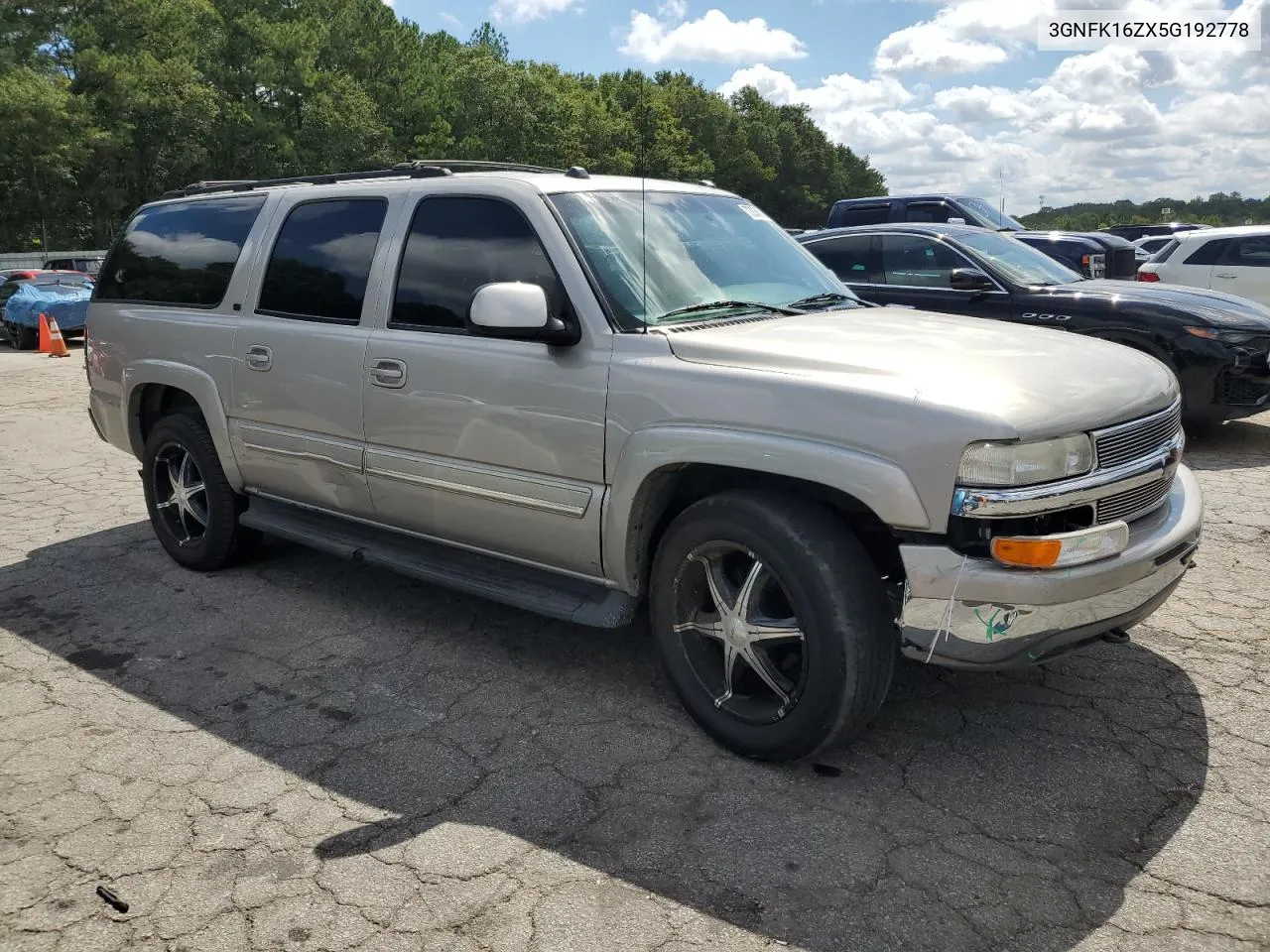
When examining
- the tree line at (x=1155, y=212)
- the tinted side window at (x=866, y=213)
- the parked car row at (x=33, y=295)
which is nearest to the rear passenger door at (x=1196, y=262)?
the tinted side window at (x=866, y=213)

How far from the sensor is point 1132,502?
3.23m

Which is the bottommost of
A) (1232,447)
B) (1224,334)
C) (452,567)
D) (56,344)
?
(56,344)

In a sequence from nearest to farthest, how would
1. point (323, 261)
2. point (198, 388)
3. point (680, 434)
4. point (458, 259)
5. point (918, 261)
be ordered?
point (680, 434)
point (458, 259)
point (323, 261)
point (198, 388)
point (918, 261)

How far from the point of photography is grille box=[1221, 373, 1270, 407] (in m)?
7.50

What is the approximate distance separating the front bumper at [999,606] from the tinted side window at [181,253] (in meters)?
3.69

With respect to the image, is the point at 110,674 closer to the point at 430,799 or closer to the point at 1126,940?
the point at 430,799

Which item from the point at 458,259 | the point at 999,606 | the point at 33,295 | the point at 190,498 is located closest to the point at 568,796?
the point at 999,606

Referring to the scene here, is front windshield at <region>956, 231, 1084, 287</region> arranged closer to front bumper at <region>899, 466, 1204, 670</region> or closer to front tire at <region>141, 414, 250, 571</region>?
front bumper at <region>899, 466, 1204, 670</region>

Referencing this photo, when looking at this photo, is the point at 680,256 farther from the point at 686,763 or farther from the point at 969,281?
the point at 969,281

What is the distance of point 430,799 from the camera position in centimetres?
321

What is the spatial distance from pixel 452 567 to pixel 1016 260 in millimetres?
6634

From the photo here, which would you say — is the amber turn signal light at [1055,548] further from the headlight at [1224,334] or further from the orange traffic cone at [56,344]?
the orange traffic cone at [56,344]

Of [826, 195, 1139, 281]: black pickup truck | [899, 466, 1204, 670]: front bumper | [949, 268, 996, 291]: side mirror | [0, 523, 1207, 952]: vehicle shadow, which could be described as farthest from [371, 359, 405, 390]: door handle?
[826, 195, 1139, 281]: black pickup truck

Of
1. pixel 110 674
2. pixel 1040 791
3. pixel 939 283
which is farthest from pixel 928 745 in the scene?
pixel 939 283
